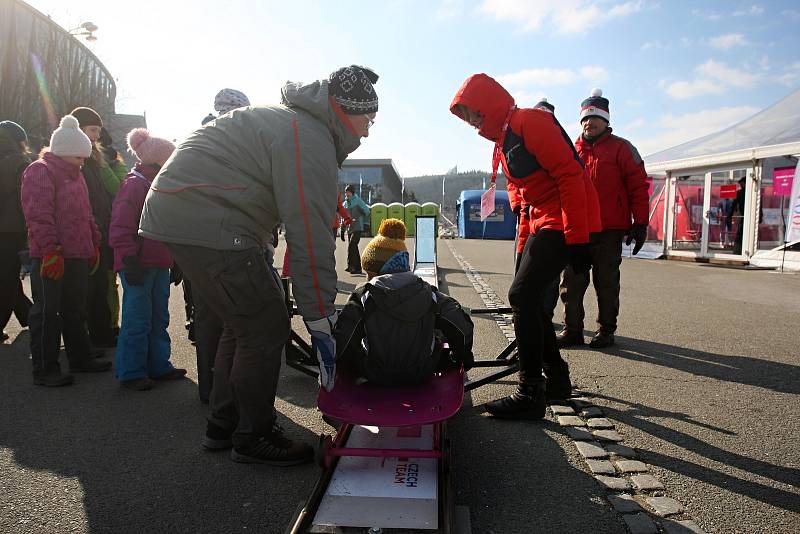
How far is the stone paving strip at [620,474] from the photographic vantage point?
2412 mm

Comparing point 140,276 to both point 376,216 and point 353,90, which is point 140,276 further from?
point 376,216

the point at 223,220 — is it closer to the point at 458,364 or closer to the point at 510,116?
the point at 458,364

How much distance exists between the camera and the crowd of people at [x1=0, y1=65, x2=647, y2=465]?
2.65 meters

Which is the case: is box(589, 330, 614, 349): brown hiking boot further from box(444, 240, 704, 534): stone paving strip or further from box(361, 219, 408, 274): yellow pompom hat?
box(361, 219, 408, 274): yellow pompom hat

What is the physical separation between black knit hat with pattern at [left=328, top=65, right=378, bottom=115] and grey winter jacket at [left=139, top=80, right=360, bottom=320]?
6 cm

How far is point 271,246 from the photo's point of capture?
13.7ft

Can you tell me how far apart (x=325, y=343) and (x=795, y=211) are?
14.2 m

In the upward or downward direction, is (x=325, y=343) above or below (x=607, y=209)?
below

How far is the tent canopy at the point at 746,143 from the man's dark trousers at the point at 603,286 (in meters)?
10.4

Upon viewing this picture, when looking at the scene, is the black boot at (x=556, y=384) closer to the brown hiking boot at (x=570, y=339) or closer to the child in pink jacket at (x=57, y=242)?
the brown hiking boot at (x=570, y=339)

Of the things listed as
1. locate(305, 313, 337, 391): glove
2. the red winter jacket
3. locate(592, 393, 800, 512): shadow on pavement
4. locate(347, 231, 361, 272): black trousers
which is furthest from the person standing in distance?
locate(305, 313, 337, 391): glove

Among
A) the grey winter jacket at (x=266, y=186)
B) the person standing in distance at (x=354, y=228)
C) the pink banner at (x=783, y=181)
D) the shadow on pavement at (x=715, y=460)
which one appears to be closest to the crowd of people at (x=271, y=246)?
the grey winter jacket at (x=266, y=186)

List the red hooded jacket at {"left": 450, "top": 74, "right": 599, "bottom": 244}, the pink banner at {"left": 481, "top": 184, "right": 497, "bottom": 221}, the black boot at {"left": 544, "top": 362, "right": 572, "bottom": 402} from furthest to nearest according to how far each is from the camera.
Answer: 1. the pink banner at {"left": 481, "top": 184, "right": 497, "bottom": 221}
2. the black boot at {"left": 544, "top": 362, "right": 572, "bottom": 402}
3. the red hooded jacket at {"left": 450, "top": 74, "right": 599, "bottom": 244}

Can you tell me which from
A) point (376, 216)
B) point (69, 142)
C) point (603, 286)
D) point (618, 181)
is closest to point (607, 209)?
point (618, 181)
